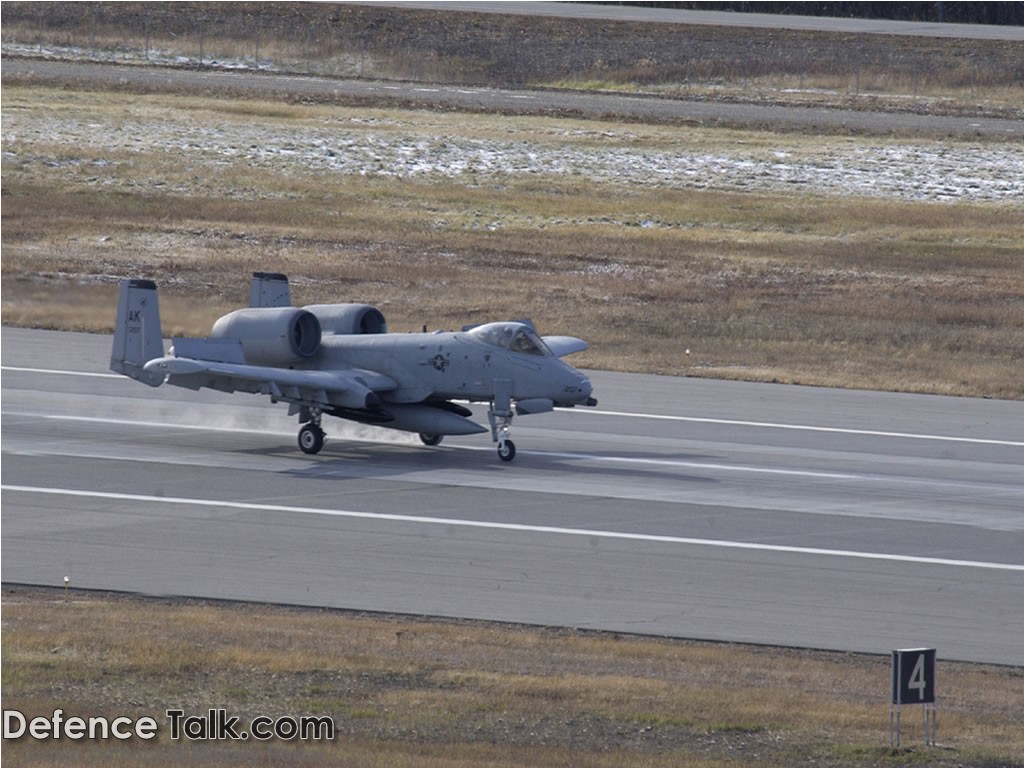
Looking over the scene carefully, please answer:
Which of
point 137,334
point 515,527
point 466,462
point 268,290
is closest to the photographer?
point 515,527

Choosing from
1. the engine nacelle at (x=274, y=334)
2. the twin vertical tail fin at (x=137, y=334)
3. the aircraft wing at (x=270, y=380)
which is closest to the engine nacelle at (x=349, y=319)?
the engine nacelle at (x=274, y=334)

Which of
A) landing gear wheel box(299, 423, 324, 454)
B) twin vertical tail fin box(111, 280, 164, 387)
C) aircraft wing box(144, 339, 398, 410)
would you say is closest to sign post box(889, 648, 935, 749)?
aircraft wing box(144, 339, 398, 410)

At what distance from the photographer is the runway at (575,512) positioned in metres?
20.8

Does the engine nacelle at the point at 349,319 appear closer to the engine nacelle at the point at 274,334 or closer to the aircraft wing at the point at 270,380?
the engine nacelle at the point at 274,334

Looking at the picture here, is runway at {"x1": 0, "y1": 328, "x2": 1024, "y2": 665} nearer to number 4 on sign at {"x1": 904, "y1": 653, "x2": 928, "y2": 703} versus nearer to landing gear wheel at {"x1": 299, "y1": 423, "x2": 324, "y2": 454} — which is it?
landing gear wheel at {"x1": 299, "y1": 423, "x2": 324, "y2": 454}

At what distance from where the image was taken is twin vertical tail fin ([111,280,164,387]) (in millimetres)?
31141

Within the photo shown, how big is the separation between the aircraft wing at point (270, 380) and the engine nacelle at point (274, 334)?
2.00 feet

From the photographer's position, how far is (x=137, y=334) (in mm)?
31156

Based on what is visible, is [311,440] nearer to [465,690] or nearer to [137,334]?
[137,334]

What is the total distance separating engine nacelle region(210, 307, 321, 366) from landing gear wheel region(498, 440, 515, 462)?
13.8ft

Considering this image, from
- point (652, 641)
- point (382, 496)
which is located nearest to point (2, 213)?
point (382, 496)

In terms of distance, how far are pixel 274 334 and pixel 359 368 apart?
1.70 m

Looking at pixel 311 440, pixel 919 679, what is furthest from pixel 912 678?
pixel 311 440

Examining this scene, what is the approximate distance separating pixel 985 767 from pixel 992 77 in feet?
238
